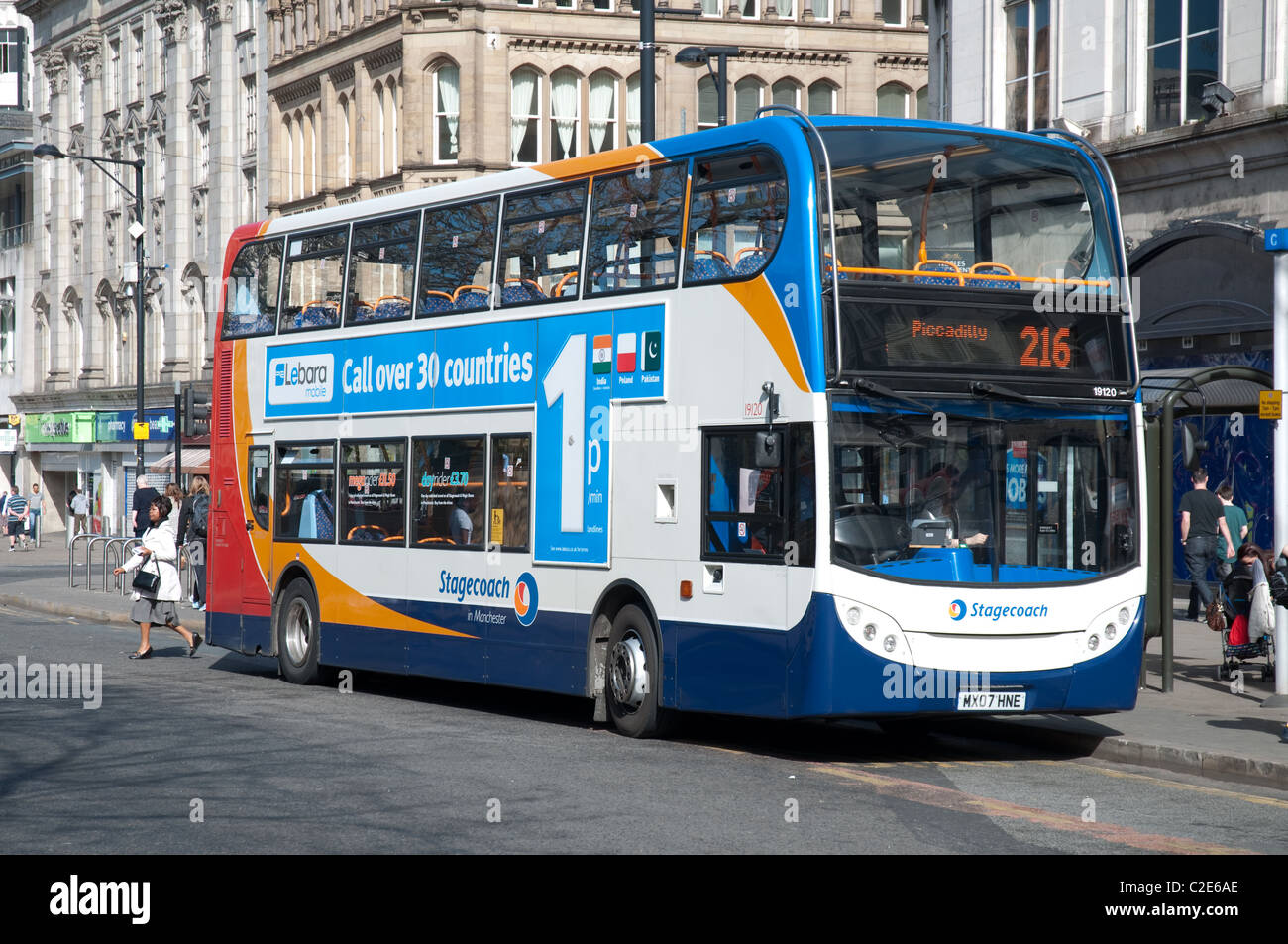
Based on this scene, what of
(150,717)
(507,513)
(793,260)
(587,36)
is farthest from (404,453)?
(587,36)

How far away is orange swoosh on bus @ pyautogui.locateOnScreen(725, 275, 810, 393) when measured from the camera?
1176 centimetres

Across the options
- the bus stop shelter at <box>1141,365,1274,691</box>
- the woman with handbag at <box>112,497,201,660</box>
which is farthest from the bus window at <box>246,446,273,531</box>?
the bus stop shelter at <box>1141,365,1274,691</box>

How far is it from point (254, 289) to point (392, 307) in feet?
10.1

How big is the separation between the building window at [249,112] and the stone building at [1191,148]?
31513 millimetres

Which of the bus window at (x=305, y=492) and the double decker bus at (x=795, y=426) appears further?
the bus window at (x=305, y=492)

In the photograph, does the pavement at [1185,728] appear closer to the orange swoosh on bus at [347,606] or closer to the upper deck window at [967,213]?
the upper deck window at [967,213]

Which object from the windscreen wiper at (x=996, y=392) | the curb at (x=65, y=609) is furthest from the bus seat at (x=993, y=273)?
the curb at (x=65, y=609)

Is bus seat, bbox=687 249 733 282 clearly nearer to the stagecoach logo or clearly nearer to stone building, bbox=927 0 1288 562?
the stagecoach logo

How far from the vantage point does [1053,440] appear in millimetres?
12180

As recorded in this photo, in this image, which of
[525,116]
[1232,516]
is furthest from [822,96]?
[1232,516]

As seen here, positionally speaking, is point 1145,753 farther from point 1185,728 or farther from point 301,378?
point 301,378

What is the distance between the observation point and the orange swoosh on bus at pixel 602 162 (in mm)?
13414
